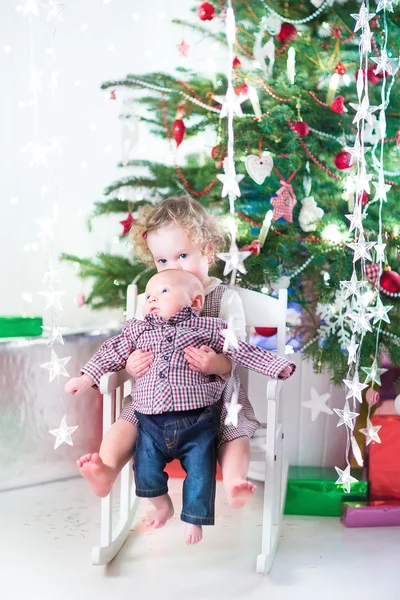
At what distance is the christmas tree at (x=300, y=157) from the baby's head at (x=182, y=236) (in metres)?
0.19

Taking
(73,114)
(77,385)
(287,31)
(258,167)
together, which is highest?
(287,31)

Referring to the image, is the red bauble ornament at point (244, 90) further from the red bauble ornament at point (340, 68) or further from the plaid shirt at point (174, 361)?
the plaid shirt at point (174, 361)

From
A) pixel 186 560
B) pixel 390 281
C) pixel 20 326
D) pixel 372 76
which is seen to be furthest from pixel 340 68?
pixel 186 560

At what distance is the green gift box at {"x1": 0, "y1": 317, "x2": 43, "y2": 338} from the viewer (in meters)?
2.37

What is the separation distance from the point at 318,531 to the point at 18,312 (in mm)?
1307

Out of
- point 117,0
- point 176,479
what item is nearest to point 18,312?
point 176,479

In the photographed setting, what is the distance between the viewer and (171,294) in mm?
1746

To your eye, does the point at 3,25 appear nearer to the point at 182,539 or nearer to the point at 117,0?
the point at 117,0

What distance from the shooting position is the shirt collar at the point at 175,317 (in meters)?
1.75

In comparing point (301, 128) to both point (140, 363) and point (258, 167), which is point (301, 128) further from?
point (140, 363)

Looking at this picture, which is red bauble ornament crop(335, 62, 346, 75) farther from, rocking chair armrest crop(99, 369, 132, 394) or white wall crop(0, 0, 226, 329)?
rocking chair armrest crop(99, 369, 132, 394)

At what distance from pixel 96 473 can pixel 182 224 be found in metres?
0.68

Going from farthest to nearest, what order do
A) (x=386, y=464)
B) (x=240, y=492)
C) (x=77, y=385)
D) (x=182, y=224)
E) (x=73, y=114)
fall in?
(x=73, y=114) → (x=386, y=464) → (x=182, y=224) → (x=77, y=385) → (x=240, y=492)

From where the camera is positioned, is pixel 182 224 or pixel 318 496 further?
pixel 318 496
